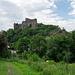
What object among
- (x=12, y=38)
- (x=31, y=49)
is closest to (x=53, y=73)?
(x=31, y=49)

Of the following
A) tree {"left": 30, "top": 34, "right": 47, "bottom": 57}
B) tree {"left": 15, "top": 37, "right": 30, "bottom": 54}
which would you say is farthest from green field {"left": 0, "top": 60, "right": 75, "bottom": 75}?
tree {"left": 15, "top": 37, "right": 30, "bottom": 54}

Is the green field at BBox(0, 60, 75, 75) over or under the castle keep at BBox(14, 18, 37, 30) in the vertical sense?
under

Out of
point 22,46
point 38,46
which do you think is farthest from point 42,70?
point 22,46

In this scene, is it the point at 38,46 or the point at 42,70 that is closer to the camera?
the point at 42,70

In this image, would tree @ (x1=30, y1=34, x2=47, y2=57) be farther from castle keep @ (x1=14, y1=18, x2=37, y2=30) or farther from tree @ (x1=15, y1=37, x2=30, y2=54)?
castle keep @ (x1=14, y1=18, x2=37, y2=30)

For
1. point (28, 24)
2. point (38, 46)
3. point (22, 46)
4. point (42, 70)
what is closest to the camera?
point (42, 70)

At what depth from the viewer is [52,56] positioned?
31.4 meters

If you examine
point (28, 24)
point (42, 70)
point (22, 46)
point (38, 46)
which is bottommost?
point (42, 70)

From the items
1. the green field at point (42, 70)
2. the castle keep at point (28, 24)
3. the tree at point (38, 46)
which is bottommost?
the green field at point (42, 70)

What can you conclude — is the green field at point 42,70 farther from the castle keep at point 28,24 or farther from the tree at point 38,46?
the castle keep at point 28,24

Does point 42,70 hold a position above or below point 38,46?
below

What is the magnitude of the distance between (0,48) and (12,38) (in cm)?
4928

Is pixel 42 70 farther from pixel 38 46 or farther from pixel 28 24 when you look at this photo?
pixel 28 24

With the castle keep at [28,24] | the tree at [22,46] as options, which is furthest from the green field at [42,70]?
the castle keep at [28,24]
